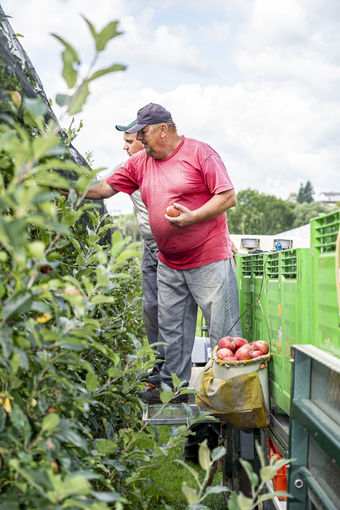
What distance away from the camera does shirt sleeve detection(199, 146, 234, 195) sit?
13.1ft

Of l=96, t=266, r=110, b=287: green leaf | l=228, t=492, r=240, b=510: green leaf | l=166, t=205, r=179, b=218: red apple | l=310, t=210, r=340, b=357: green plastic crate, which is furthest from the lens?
l=166, t=205, r=179, b=218: red apple

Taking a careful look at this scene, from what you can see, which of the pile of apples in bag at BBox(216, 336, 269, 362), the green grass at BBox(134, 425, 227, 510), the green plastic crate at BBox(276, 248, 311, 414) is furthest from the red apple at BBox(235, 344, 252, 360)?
the green grass at BBox(134, 425, 227, 510)

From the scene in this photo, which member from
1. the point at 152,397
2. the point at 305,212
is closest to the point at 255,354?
the point at 152,397

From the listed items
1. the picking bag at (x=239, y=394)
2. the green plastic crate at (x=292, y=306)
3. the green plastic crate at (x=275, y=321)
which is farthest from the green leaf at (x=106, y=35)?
the picking bag at (x=239, y=394)

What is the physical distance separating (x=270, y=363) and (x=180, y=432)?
1561 millimetres

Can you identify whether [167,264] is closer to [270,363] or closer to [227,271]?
[227,271]

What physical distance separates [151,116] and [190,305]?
1546mm

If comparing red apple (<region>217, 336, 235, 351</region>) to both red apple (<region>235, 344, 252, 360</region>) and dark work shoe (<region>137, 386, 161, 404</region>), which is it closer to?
red apple (<region>235, 344, 252, 360</region>)

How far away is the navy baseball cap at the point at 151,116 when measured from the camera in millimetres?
4297

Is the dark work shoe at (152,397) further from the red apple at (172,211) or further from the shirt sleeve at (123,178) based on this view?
the shirt sleeve at (123,178)

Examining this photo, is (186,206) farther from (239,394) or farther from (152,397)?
(152,397)

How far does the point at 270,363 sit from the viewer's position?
12.2 feet

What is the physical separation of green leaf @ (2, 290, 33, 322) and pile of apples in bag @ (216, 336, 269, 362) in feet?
8.07

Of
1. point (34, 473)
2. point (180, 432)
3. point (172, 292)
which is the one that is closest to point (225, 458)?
point (172, 292)
